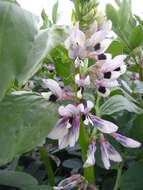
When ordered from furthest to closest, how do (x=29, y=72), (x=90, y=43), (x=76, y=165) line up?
1. (x=76, y=165)
2. (x=90, y=43)
3. (x=29, y=72)

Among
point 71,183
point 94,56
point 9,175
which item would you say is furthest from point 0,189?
point 94,56

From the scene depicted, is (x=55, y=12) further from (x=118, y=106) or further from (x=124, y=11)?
(x=118, y=106)

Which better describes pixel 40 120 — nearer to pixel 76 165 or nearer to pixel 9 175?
pixel 9 175

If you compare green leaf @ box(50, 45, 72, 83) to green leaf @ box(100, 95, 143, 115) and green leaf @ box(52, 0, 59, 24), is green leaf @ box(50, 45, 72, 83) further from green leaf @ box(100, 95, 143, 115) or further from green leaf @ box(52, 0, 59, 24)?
green leaf @ box(52, 0, 59, 24)

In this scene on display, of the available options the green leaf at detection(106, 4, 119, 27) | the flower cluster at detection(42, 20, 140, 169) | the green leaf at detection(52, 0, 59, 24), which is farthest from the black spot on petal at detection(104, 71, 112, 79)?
the green leaf at detection(52, 0, 59, 24)

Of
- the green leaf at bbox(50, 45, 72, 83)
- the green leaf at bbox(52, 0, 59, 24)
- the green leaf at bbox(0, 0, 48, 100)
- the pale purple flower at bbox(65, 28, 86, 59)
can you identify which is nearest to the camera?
the green leaf at bbox(0, 0, 48, 100)

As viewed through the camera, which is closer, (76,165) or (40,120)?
(40,120)
